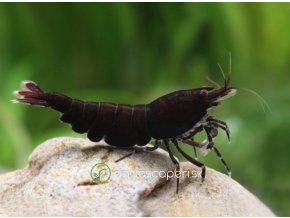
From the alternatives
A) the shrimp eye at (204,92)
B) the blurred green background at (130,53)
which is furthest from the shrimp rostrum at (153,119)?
the blurred green background at (130,53)

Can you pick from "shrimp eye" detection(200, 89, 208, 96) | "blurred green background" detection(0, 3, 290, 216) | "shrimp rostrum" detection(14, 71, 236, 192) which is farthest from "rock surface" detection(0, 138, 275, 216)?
"blurred green background" detection(0, 3, 290, 216)

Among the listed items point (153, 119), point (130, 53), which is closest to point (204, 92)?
point (153, 119)

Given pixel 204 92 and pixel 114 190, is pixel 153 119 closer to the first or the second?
pixel 204 92

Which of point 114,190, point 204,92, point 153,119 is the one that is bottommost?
point 114,190

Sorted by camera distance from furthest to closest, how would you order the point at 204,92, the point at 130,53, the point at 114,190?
1. the point at 130,53
2. the point at 204,92
3. the point at 114,190

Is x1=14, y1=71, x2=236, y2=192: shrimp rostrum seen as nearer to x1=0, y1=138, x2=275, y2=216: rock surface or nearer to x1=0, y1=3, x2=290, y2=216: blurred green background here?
x1=0, y1=138, x2=275, y2=216: rock surface

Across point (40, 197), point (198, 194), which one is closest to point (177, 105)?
point (198, 194)

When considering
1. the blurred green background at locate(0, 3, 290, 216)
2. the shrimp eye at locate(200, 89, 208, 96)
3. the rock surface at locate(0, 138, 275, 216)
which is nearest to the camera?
the rock surface at locate(0, 138, 275, 216)

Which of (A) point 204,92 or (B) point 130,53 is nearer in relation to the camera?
(A) point 204,92
